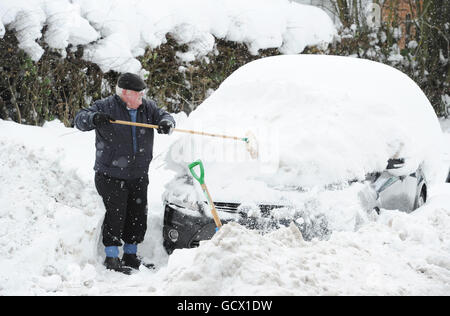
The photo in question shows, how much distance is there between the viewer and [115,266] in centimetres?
454

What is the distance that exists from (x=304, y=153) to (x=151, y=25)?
4.57 metres

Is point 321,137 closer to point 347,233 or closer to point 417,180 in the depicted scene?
point 347,233

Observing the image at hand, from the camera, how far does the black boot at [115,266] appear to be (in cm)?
453

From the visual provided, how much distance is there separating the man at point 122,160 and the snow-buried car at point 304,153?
0.31 meters

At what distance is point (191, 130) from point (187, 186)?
58 centimetres

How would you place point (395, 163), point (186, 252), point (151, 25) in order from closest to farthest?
point (186, 252)
point (395, 163)
point (151, 25)

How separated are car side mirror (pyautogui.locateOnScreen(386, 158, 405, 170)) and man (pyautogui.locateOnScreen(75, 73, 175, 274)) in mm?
1891

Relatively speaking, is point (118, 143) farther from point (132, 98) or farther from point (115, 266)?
point (115, 266)

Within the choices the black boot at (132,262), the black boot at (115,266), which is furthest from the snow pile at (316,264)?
the black boot at (132,262)

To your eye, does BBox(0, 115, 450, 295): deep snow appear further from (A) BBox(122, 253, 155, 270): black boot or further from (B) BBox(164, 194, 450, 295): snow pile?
(A) BBox(122, 253, 155, 270): black boot

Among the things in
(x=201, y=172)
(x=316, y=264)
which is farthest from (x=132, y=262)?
(x=316, y=264)

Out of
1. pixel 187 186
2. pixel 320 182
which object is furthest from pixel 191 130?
pixel 320 182

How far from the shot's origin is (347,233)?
3760 mm

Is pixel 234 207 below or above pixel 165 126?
below
